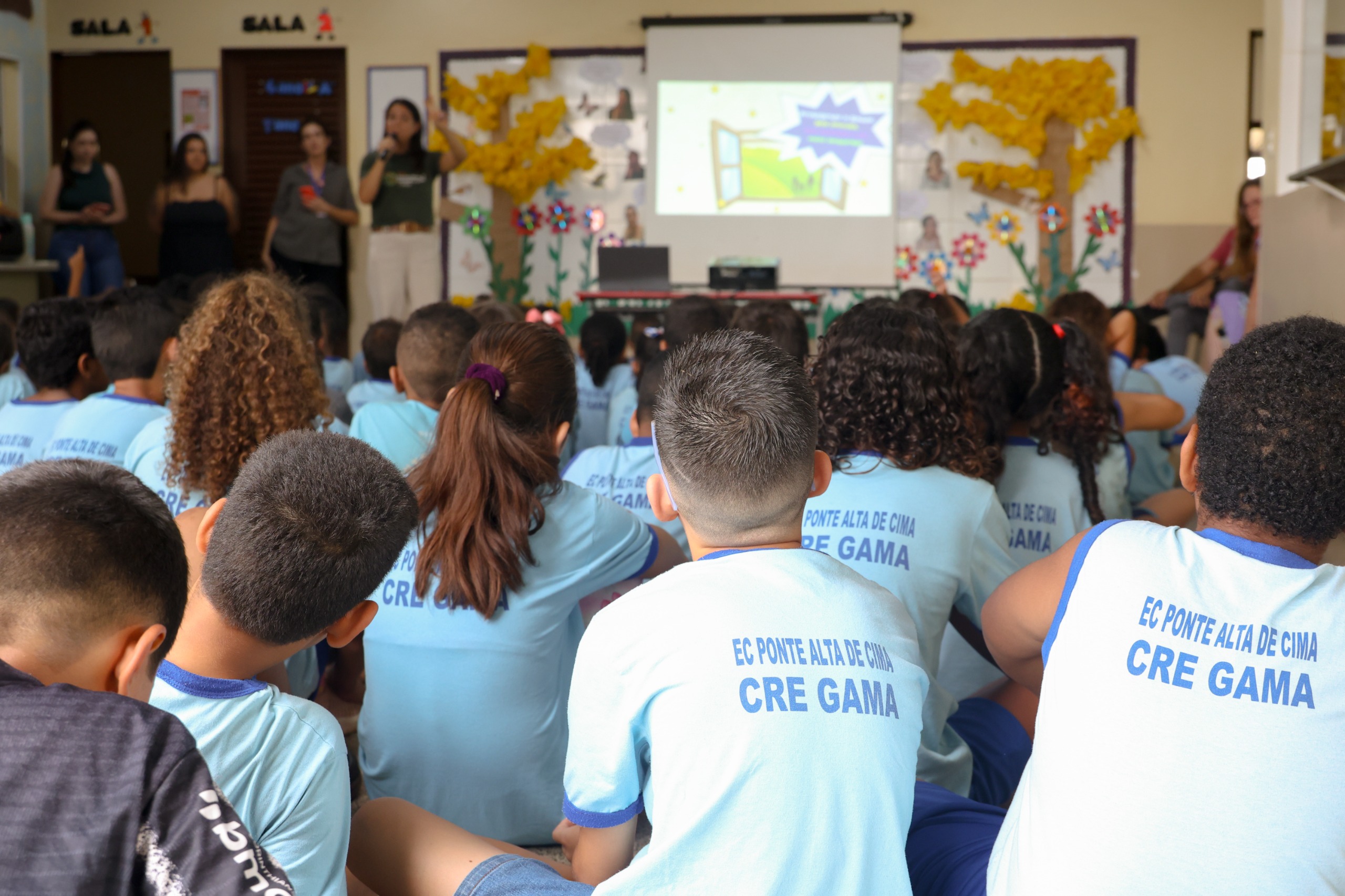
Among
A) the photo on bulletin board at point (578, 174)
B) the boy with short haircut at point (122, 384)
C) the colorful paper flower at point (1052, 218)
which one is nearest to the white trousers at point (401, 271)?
the photo on bulletin board at point (578, 174)

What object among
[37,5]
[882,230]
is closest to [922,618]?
[882,230]

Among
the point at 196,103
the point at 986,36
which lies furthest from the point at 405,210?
the point at 986,36

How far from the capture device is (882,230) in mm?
7504

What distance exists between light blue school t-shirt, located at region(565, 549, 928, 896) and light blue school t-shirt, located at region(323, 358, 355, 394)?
2.89m

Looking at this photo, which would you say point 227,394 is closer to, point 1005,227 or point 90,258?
point 90,258

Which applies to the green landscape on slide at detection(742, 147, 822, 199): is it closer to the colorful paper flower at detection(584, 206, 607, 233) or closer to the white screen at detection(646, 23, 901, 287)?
the white screen at detection(646, 23, 901, 287)

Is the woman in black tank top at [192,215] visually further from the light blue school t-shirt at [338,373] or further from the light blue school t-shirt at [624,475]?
the light blue school t-shirt at [624,475]

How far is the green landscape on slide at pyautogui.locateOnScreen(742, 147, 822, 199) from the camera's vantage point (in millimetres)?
7574

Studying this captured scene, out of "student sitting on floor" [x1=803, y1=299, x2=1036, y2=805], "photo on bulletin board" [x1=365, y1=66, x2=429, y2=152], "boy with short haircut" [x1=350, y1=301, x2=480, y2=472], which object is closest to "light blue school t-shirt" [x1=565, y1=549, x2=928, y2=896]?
"student sitting on floor" [x1=803, y1=299, x2=1036, y2=805]

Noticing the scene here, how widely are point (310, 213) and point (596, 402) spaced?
163 inches

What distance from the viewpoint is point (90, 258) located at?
648cm

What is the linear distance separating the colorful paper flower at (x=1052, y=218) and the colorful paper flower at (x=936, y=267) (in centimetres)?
62

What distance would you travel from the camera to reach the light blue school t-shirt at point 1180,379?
340 centimetres

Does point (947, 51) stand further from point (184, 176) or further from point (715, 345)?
point (715, 345)
